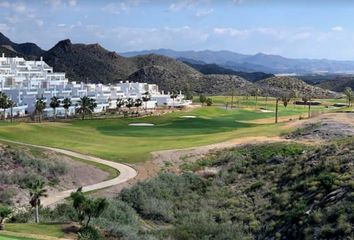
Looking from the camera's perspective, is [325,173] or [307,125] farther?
[307,125]

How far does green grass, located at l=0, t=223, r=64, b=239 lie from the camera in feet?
91.5

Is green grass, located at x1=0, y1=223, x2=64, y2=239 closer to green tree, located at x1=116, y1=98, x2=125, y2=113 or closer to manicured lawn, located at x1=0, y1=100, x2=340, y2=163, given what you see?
manicured lawn, located at x1=0, y1=100, x2=340, y2=163

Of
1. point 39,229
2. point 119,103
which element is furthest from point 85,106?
point 39,229

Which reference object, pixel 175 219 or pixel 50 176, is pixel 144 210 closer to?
pixel 175 219

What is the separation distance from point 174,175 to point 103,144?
16768 millimetres

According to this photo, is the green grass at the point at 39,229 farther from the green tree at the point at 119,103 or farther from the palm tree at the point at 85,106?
the green tree at the point at 119,103

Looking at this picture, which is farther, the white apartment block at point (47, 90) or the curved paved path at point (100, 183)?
the white apartment block at point (47, 90)

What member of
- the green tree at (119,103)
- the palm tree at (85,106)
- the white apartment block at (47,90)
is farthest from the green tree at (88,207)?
the green tree at (119,103)

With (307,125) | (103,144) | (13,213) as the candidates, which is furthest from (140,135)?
(13,213)

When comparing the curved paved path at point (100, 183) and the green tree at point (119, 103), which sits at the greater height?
the green tree at point (119, 103)

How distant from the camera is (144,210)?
4206 cm

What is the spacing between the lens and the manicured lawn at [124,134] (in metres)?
60.8

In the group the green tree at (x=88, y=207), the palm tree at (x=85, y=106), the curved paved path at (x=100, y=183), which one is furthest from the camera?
the palm tree at (x=85, y=106)

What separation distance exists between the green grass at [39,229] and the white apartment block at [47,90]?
6917 cm
